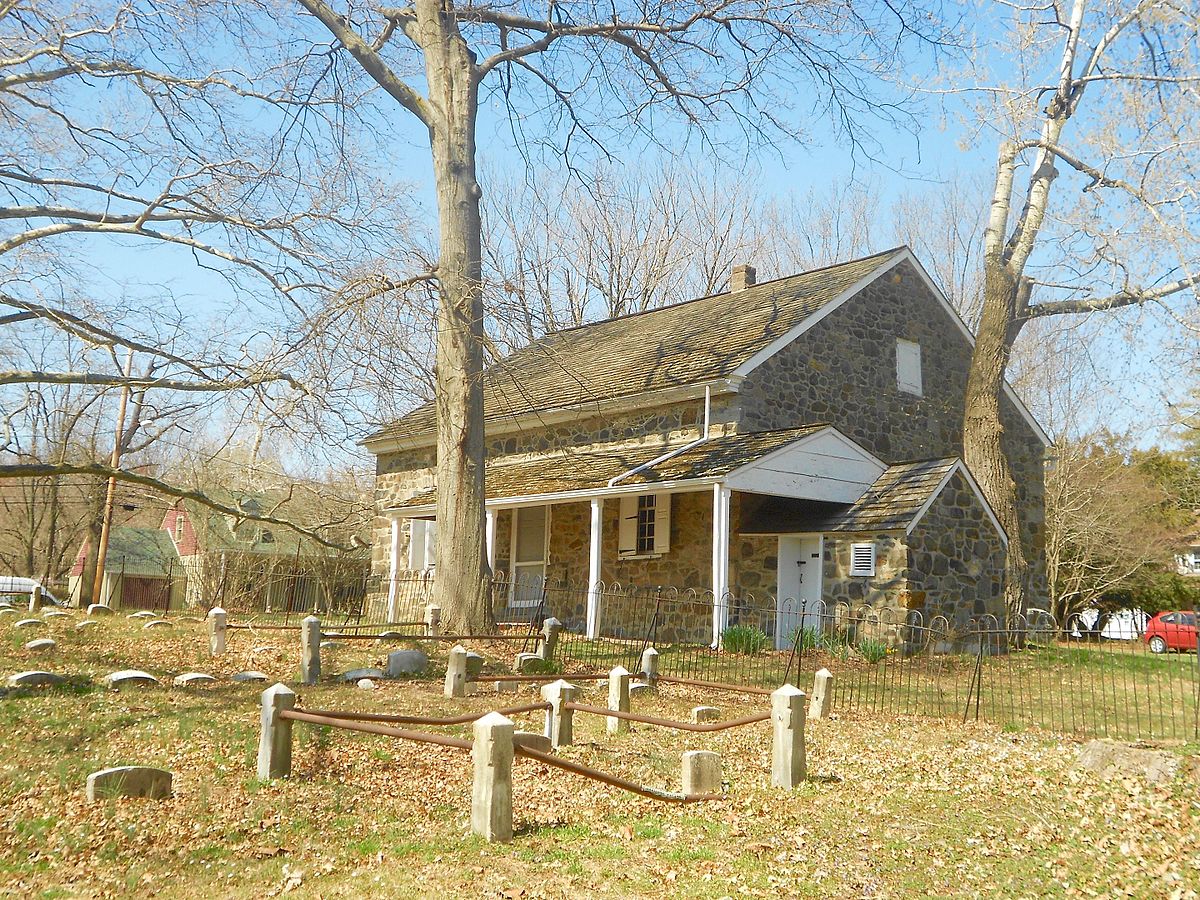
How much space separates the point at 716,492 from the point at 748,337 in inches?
171

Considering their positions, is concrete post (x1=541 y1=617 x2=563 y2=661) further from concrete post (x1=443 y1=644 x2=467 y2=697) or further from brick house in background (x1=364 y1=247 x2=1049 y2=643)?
concrete post (x1=443 y1=644 x2=467 y2=697)

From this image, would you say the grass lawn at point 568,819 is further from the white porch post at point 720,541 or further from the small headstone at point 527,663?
the white porch post at point 720,541

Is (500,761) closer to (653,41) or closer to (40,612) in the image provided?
(653,41)

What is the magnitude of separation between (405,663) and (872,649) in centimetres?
702

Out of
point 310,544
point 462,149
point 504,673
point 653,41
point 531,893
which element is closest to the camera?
point 531,893

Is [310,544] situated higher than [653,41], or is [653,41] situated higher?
[653,41]

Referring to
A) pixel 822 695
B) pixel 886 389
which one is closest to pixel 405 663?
pixel 822 695

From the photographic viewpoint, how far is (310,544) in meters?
35.4

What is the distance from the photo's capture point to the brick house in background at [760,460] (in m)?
16.0

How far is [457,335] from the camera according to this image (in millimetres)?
13680

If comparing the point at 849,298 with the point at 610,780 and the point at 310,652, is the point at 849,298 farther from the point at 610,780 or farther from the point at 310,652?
the point at 610,780

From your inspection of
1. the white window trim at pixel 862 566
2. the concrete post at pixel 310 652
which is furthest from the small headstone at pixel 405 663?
the white window trim at pixel 862 566

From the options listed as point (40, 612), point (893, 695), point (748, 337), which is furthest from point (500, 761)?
point (40, 612)

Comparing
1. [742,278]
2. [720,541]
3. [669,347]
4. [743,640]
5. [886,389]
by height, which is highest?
[742,278]
